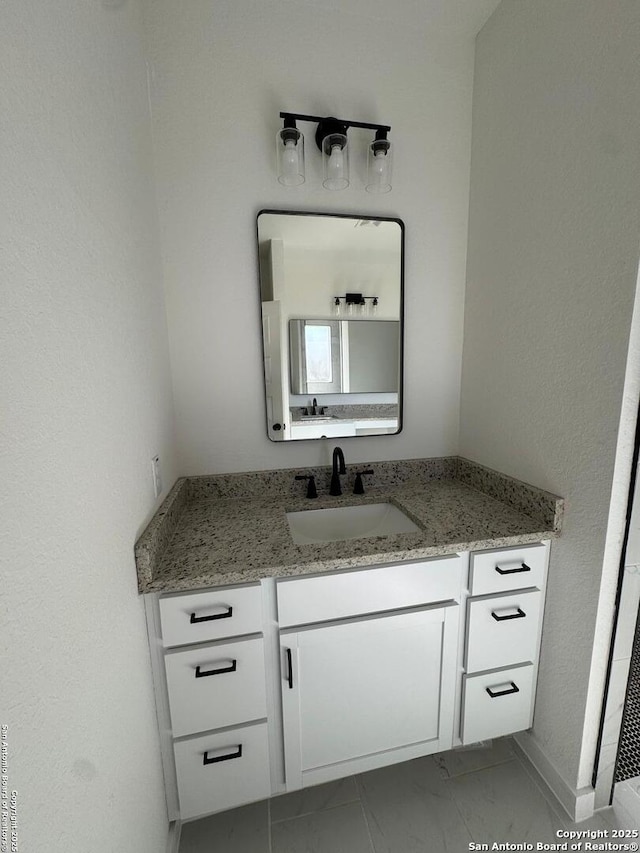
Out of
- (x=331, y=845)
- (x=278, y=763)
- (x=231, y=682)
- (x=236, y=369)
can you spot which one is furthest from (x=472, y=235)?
(x=331, y=845)

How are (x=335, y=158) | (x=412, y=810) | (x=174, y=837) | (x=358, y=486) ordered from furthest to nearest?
(x=358, y=486)
(x=335, y=158)
(x=412, y=810)
(x=174, y=837)

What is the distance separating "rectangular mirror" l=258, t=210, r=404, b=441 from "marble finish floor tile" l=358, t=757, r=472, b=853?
4.30 feet

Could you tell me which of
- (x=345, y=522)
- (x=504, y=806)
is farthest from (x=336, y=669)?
(x=504, y=806)

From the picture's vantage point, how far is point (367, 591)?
1.10 meters

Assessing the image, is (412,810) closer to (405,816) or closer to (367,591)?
(405,816)

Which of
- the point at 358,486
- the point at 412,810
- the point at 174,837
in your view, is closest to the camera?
the point at 174,837

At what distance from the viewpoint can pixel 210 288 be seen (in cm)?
141

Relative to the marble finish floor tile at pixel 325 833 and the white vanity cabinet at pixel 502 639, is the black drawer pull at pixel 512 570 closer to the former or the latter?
the white vanity cabinet at pixel 502 639

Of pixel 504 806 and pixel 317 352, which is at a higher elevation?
pixel 317 352

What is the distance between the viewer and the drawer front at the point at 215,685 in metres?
1.01

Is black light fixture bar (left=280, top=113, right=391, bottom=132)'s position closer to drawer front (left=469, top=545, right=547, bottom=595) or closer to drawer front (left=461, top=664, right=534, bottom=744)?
drawer front (left=469, top=545, right=547, bottom=595)

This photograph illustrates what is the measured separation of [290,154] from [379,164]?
1.17ft

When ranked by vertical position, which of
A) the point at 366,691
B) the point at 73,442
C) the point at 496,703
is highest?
the point at 73,442

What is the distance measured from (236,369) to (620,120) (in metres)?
1.38
